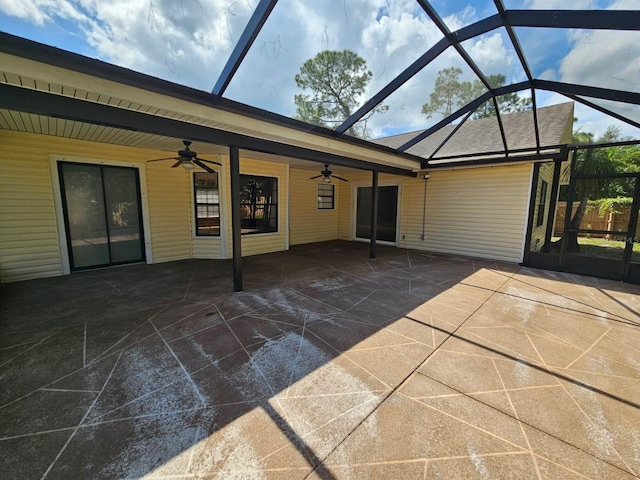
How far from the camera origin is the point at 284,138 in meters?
4.20

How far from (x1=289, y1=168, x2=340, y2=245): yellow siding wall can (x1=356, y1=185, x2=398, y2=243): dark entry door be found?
812 mm

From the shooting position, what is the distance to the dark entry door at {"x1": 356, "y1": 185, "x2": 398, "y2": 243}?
9037 millimetres

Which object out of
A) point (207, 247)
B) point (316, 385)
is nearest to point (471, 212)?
point (316, 385)

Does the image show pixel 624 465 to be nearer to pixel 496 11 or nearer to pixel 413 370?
pixel 413 370

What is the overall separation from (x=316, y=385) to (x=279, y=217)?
19.4ft

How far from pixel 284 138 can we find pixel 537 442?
14.0 ft

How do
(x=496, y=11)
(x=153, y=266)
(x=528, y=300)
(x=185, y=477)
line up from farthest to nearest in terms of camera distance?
(x=153, y=266) → (x=528, y=300) → (x=496, y=11) → (x=185, y=477)

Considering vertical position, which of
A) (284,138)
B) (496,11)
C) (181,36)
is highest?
(496,11)

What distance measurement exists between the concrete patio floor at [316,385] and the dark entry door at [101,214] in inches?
52.2

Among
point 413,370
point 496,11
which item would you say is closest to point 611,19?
point 496,11

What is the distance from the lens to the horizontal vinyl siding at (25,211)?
446 centimetres

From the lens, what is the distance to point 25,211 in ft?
15.3

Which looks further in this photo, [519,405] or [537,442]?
[519,405]

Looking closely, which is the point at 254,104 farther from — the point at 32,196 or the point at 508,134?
the point at 508,134
